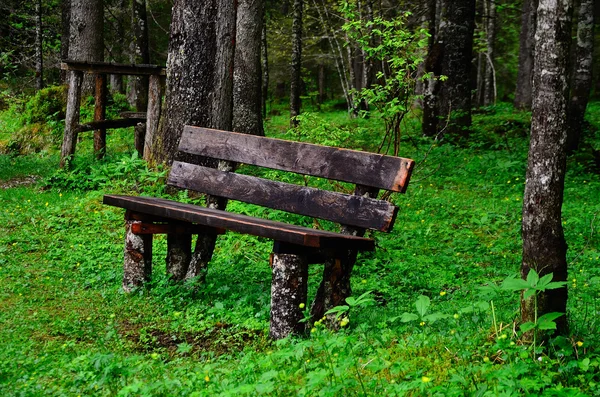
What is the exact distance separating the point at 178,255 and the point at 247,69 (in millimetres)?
6757

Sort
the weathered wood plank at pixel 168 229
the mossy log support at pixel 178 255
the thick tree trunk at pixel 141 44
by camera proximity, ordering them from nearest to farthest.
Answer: the weathered wood plank at pixel 168 229
the mossy log support at pixel 178 255
the thick tree trunk at pixel 141 44

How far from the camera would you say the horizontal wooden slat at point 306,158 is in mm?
5191

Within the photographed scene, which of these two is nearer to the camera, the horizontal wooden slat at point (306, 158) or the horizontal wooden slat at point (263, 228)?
the horizontal wooden slat at point (263, 228)

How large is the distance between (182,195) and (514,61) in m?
26.9

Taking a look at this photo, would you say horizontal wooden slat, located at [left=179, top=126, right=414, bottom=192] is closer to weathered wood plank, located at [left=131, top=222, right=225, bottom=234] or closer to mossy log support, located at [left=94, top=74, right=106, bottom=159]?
weathered wood plank, located at [left=131, top=222, right=225, bottom=234]

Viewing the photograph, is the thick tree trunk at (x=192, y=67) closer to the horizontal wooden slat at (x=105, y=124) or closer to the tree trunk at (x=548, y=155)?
the horizontal wooden slat at (x=105, y=124)

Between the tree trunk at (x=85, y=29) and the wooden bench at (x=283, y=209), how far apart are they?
33.6ft

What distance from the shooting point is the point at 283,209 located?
5.90m

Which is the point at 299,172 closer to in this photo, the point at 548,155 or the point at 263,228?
the point at 263,228

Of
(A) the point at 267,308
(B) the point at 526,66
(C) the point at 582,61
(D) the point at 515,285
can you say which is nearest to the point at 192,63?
(A) the point at 267,308

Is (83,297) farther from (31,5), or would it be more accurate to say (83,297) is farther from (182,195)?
(31,5)

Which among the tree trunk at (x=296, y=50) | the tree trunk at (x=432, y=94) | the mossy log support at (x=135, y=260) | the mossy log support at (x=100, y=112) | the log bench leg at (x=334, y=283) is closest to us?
the log bench leg at (x=334, y=283)

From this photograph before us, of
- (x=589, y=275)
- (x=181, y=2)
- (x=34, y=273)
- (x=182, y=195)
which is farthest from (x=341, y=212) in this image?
(x=181, y=2)

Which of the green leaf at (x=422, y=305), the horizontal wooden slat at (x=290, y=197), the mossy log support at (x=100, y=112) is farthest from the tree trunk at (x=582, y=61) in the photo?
the green leaf at (x=422, y=305)
